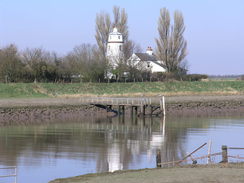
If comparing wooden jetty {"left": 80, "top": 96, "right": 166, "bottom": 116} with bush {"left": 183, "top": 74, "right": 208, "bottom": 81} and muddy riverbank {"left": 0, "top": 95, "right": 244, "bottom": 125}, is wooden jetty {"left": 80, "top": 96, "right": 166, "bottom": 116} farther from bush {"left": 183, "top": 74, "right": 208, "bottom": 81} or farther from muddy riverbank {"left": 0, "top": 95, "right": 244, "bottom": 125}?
bush {"left": 183, "top": 74, "right": 208, "bottom": 81}

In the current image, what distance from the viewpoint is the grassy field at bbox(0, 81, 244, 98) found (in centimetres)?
6536

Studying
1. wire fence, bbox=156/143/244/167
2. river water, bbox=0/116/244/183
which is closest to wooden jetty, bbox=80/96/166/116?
river water, bbox=0/116/244/183

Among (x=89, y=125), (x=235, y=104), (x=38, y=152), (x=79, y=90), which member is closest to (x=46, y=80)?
(x=79, y=90)

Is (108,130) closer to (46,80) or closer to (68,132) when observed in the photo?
(68,132)

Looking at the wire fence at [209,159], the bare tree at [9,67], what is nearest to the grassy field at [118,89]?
the bare tree at [9,67]

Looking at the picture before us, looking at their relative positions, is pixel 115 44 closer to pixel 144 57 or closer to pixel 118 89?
pixel 144 57

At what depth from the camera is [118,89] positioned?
237ft

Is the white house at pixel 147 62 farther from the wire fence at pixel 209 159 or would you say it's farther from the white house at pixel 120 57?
the wire fence at pixel 209 159

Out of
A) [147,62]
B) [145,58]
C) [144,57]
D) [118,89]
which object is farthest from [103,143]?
[144,57]

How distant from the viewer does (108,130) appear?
40094 mm

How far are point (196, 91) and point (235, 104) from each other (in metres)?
14.2

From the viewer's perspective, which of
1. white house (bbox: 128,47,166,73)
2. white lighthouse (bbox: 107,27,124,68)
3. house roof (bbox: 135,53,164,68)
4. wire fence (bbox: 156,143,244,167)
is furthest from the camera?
house roof (bbox: 135,53,164,68)

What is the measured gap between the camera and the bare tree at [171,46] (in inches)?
3438

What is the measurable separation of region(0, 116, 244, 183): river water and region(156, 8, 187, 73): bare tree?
38.7 meters
